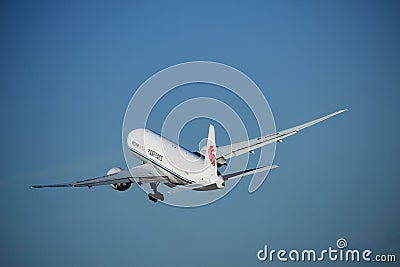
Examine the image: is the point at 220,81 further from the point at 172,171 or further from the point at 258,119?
the point at 172,171

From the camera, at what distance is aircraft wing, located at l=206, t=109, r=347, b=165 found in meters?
92.8

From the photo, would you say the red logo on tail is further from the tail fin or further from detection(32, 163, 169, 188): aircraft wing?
detection(32, 163, 169, 188): aircraft wing

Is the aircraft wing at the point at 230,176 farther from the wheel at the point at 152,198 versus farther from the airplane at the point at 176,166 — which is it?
the wheel at the point at 152,198

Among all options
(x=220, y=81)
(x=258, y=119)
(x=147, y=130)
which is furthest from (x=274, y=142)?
(x=147, y=130)

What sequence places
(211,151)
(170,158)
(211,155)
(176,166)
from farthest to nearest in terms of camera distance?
(170,158) < (176,166) < (211,151) < (211,155)

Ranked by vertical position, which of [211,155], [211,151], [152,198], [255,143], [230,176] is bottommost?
[230,176]

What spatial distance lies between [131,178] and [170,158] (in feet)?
20.5

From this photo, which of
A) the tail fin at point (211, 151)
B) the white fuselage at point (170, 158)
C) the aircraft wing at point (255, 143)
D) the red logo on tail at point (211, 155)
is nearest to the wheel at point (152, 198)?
the white fuselage at point (170, 158)

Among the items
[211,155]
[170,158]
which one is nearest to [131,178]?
[170,158]

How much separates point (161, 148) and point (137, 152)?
33.0 ft

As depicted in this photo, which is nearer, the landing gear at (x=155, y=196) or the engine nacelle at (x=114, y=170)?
the landing gear at (x=155, y=196)

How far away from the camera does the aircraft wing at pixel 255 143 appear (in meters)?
92.8

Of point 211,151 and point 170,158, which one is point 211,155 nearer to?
point 211,151

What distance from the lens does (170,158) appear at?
95.4 meters
